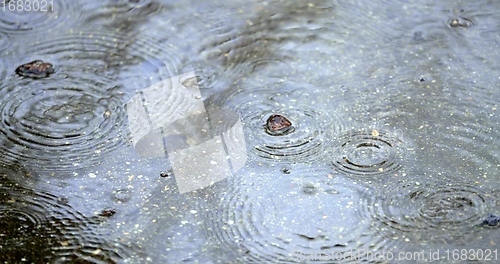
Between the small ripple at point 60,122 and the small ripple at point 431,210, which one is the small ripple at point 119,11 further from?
the small ripple at point 431,210

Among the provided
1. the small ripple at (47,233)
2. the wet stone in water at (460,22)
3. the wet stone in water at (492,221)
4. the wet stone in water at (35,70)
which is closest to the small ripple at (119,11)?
the wet stone in water at (35,70)

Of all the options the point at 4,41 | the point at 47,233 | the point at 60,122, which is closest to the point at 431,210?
the point at 47,233

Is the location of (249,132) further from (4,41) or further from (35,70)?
(4,41)

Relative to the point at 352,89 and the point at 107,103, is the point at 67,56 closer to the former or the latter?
the point at 107,103

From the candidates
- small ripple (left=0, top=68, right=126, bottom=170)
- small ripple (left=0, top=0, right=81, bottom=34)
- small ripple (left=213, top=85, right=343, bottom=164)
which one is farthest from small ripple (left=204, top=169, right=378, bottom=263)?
small ripple (left=0, top=0, right=81, bottom=34)

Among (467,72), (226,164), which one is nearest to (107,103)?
(226,164)

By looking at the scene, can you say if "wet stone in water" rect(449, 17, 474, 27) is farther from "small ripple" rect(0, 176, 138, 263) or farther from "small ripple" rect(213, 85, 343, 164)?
"small ripple" rect(0, 176, 138, 263)

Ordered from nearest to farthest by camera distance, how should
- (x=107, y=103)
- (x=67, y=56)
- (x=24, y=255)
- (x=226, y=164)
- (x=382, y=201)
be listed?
(x=24, y=255) → (x=382, y=201) → (x=226, y=164) → (x=107, y=103) → (x=67, y=56)
